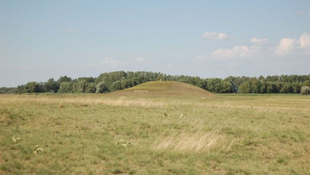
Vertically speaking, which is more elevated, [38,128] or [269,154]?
[38,128]

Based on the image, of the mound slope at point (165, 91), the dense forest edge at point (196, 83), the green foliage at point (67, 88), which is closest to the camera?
the mound slope at point (165, 91)

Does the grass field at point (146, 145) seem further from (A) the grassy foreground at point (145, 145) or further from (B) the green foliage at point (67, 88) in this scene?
(B) the green foliage at point (67, 88)

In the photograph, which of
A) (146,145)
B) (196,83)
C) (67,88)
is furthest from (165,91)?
(196,83)

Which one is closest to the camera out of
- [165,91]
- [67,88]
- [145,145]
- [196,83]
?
[145,145]

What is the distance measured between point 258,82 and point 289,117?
131633mm

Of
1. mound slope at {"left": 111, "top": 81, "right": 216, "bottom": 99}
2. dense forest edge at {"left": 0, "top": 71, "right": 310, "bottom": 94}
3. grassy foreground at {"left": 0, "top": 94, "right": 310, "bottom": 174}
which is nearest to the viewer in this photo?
grassy foreground at {"left": 0, "top": 94, "right": 310, "bottom": 174}

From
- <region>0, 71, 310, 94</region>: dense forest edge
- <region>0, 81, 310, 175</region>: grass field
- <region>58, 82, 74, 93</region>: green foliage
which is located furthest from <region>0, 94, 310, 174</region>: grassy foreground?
<region>58, 82, 74, 93</region>: green foliage

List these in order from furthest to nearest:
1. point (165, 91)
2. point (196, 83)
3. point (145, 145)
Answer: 1. point (196, 83)
2. point (165, 91)
3. point (145, 145)

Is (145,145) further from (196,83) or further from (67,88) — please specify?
(196,83)

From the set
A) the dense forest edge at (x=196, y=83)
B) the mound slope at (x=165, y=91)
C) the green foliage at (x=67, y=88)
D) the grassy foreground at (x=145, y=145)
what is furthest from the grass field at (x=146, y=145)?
the green foliage at (x=67, y=88)

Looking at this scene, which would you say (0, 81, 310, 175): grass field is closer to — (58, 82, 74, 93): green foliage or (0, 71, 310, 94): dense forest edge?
(0, 71, 310, 94): dense forest edge

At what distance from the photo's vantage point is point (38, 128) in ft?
46.5

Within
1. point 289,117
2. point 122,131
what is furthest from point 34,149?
point 289,117

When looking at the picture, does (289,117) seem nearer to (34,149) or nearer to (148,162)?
(148,162)
